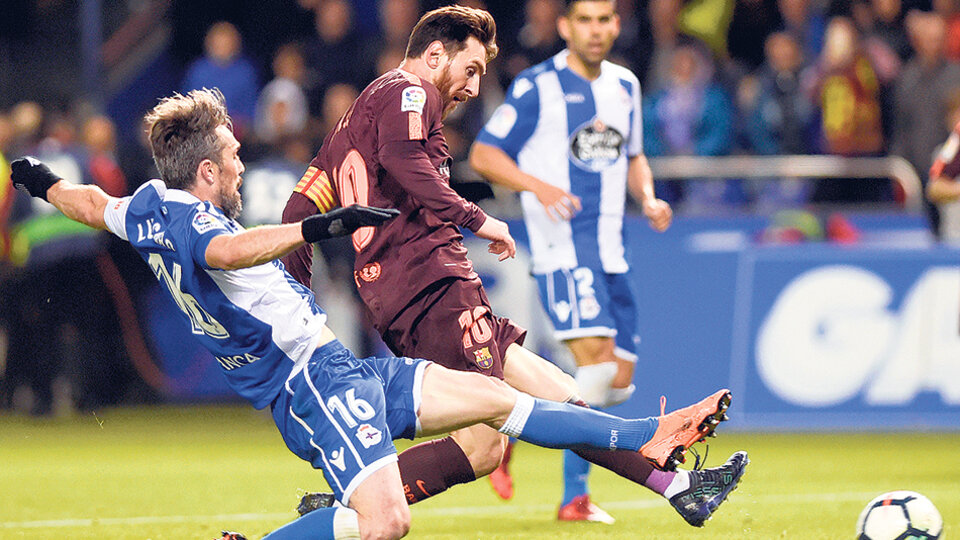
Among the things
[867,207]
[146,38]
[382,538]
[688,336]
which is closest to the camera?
[382,538]

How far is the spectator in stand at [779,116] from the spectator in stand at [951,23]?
1462 millimetres

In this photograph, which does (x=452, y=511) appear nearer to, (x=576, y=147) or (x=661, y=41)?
(x=576, y=147)

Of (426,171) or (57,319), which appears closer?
(426,171)

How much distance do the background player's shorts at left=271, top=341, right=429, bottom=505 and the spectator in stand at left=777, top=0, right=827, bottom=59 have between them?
9578mm

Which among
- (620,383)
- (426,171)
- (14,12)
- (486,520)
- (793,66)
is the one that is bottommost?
(486,520)

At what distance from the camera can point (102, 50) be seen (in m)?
16.1

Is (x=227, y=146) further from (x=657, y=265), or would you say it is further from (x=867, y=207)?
(x=867, y=207)

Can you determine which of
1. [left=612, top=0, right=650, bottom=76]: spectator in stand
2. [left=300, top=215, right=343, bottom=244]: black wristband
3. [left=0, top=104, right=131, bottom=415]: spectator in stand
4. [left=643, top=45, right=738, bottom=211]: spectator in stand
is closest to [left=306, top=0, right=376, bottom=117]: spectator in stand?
[left=0, top=104, right=131, bottom=415]: spectator in stand

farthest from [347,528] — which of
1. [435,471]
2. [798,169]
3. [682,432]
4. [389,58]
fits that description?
[389,58]

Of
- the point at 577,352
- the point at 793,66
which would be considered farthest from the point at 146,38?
the point at 577,352

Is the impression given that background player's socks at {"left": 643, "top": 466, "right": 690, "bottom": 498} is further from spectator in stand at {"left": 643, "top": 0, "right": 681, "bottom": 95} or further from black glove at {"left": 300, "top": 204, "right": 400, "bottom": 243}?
spectator in stand at {"left": 643, "top": 0, "right": 681, "bottom": 95}

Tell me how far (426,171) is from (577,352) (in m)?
2.29

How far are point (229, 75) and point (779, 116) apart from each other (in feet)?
16.5

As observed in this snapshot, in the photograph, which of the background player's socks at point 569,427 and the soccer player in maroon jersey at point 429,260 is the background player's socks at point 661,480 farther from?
the background player's socks at point 569,427
